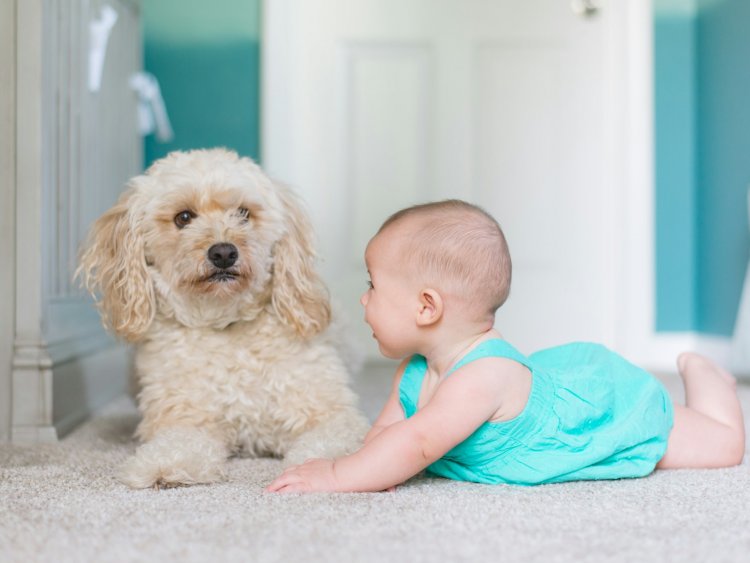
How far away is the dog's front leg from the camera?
55.6 inches

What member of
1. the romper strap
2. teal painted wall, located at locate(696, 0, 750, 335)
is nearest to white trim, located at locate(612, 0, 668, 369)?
teal painted wall, located at locate(696, 0, 750, 335)

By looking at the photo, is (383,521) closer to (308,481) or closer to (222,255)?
(308,481)

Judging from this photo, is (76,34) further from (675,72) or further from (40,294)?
(675,72)

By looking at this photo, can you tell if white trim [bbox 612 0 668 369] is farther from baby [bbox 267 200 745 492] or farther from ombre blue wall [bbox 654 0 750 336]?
baby [bbox 267 200 745 492]

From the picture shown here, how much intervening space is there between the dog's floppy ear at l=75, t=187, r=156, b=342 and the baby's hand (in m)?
0.56

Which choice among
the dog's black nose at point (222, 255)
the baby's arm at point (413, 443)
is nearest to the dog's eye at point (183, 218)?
the dog's black nose at point (222, 255)

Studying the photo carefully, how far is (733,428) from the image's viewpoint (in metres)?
1.63

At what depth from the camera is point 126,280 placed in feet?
5.77

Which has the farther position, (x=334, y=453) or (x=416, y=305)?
(x=334, y=453)

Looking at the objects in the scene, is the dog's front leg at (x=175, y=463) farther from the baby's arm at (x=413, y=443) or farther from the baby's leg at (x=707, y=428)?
the baby's leg at (x=707, y=428)

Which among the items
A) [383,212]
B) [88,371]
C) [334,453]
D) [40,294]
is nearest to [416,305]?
[334,453]

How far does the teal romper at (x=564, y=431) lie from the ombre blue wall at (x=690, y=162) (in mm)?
2513

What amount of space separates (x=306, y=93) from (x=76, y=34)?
1572mm

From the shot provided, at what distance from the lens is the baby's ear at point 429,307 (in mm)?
1400
